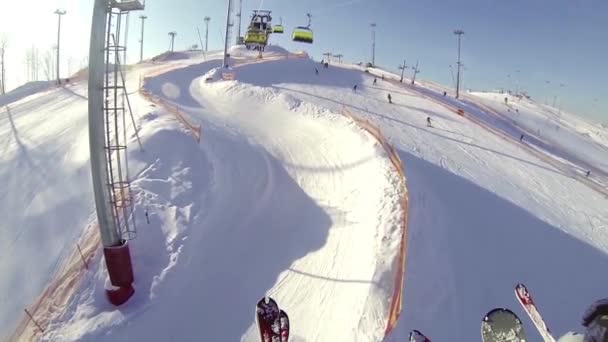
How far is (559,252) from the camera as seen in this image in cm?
1047

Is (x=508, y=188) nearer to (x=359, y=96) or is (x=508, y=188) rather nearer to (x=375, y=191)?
(x=375, y=191)

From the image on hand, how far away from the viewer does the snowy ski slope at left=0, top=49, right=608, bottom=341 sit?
814cm

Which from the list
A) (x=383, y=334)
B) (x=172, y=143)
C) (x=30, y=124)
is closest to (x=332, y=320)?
(x=383, y=334)

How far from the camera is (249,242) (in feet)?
35.3

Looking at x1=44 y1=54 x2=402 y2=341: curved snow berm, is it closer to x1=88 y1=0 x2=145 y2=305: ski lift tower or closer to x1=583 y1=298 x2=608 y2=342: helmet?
x1=88 y1=0 x2=145 y2=305: ski lift tower

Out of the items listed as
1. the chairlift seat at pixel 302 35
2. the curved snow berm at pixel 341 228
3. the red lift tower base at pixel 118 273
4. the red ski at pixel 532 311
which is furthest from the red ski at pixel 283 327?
the chairlift seat at pixel 302 35

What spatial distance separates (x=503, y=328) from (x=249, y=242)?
7.94 meters

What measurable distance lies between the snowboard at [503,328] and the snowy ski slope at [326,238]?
383 cm

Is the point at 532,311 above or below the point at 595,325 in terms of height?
below

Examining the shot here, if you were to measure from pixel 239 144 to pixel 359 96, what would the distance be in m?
18.5

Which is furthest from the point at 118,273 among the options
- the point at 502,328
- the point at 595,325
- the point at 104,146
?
the point at 595,325

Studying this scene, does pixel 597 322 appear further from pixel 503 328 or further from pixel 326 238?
pixel 326 238

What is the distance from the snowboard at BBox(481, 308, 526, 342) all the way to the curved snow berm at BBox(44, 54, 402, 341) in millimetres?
3835

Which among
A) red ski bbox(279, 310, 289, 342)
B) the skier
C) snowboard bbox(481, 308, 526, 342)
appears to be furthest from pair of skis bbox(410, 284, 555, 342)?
red ski bbox(279, 310, 289, 342)
